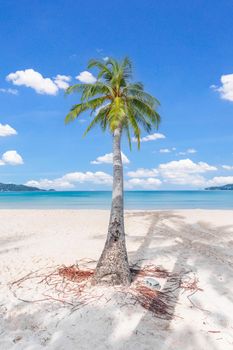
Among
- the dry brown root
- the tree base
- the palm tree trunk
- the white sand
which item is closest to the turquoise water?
the white sand

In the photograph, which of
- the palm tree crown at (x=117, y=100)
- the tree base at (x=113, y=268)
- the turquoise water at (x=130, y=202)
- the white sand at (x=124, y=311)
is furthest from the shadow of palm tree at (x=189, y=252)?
the turquoise water at (x=130, y=202)

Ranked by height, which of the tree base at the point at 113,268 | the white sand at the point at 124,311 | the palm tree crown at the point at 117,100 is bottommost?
the white sand at the point at 124,311

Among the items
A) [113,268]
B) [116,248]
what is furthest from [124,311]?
[116,248]

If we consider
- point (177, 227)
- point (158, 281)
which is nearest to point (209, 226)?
point (177, 227)

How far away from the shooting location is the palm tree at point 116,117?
Answer: 804 cm

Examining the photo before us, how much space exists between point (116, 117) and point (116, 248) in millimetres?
3668

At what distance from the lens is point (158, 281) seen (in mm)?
8609

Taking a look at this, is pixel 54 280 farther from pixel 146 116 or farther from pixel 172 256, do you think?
pixel 146 116

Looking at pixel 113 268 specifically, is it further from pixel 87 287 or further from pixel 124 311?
pixel 124 311

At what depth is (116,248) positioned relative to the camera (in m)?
8.12

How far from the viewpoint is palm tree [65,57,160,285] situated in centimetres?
804

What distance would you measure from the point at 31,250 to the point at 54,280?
4.14m

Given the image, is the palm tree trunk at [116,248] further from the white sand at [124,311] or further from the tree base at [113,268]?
the white sand at [124,311]

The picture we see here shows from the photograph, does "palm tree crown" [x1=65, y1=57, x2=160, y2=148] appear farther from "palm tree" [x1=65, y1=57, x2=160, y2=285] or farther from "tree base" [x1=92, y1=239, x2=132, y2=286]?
"tree base" [x1=92, y1=239, x2=132, y2=286]
